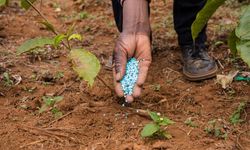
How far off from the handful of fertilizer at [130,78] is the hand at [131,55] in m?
0.01

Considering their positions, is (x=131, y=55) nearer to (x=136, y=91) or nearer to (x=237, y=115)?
(x=136, y=91)

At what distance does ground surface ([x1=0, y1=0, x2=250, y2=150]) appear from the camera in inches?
64.5

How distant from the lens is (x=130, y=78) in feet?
6.02

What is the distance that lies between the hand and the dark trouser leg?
418mm

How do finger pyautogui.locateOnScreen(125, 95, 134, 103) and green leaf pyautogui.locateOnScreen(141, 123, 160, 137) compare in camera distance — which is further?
finger pyautogui.locateOnScreen(125, 95, 134, 103)

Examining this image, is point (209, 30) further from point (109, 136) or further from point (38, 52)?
point (109, 136)


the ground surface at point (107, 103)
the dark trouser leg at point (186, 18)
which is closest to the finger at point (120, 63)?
the ground surface at point (107, 103)

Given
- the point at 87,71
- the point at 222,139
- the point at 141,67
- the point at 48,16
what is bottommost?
the point at 48,16

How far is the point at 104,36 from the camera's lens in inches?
113

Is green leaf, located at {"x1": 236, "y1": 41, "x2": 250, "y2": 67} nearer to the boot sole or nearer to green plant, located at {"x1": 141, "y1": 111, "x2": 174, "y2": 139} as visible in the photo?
green plant, located at {"x1": 141, "y1": 111, "x2": 174, "y2": 139}

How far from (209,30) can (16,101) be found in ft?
4.40

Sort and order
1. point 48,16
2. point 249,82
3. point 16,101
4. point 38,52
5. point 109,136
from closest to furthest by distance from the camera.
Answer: point 109,136 < point 16,101 < point 249,82 < point 38,52 < point 48,16

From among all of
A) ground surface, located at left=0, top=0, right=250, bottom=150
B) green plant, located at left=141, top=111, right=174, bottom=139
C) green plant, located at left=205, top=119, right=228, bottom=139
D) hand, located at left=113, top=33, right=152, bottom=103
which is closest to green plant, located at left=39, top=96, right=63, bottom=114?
ground surface, located at left=0, top=0, right=250, bottom=150

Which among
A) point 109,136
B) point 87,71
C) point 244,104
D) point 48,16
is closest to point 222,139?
point 244,104
